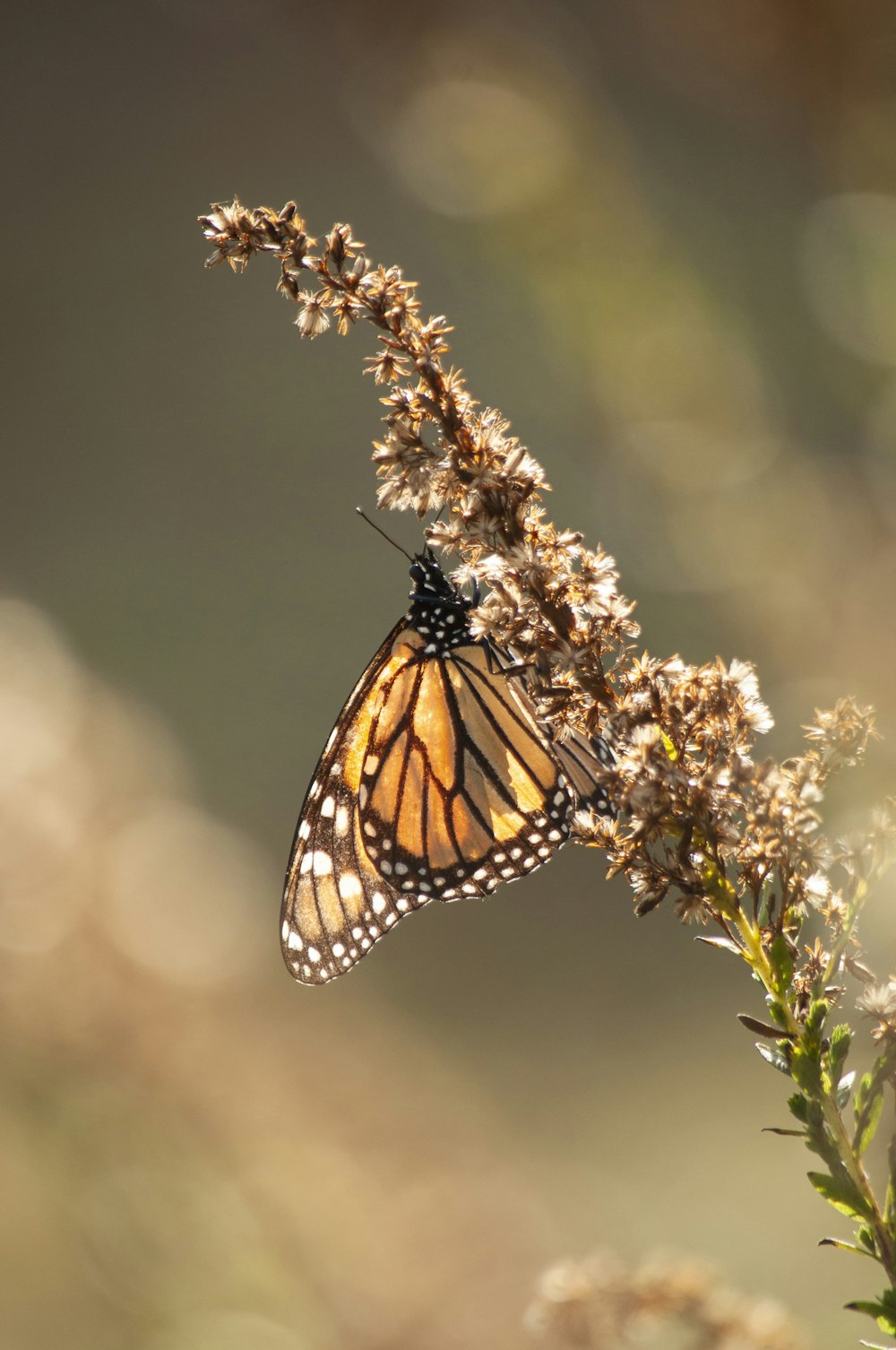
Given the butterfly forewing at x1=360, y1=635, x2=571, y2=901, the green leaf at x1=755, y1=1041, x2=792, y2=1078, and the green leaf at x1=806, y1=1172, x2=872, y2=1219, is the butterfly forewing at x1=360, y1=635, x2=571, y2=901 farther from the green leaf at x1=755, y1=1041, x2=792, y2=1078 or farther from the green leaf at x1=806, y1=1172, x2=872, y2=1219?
the green leaf at x1=806, y1=1172, x2=872, y2=1219

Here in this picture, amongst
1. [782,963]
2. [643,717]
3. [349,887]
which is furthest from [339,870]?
[782,963]

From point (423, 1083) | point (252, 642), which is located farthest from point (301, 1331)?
point (252, 642)

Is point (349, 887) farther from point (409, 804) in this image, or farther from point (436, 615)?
point (436, 615)

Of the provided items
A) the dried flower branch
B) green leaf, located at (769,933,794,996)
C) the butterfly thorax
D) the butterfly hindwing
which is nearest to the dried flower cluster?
the dried flower branch

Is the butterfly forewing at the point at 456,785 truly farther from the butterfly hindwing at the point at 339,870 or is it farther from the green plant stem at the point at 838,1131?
the green plant stem at the point at 838,1131

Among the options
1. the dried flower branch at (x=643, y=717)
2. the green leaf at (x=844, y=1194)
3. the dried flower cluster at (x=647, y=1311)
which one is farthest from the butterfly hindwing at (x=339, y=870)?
the green leaf at (x=844, y=1194)

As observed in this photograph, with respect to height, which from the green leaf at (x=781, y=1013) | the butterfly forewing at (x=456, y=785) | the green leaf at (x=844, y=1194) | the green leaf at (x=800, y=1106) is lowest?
the green leaf at (x=844, y=1194)

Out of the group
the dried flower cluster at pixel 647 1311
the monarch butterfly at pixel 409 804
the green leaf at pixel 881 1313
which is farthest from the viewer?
the monarch butterfly at pixel 409 804
